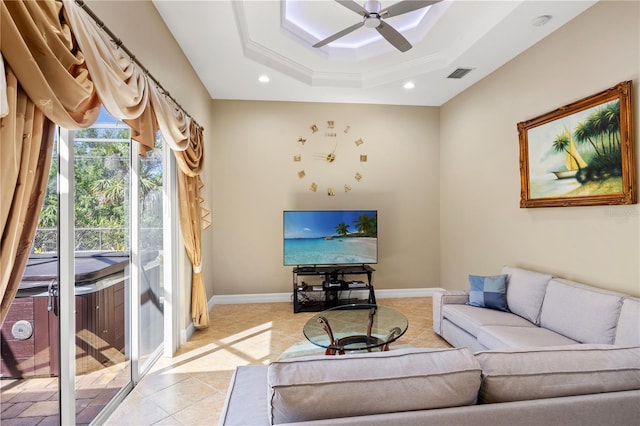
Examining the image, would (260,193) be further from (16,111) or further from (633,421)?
(633,421)

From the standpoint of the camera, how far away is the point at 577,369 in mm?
1097

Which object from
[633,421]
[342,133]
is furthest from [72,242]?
[342,133]

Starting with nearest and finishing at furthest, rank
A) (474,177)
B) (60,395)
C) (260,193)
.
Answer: (60,395)
(474,177)
(260,193)

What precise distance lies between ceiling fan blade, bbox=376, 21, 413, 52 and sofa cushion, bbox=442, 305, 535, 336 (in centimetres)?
245

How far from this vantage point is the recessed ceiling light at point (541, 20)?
8.68 feet

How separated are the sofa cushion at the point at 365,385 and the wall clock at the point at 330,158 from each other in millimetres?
3782

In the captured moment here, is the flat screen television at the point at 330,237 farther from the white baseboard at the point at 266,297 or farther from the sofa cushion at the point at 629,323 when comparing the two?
the sofa cushion at the point at 629,323

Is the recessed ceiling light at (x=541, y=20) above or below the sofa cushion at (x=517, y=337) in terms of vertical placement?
above

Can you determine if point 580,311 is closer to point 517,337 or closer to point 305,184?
point 517,337

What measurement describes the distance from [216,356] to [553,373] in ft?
8.82

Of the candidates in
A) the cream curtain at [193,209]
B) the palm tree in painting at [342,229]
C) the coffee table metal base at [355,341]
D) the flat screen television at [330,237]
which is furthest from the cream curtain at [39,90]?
the palm tree in painting at [342,229]

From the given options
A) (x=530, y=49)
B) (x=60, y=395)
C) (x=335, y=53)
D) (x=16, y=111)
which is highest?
(x=335, y=53)

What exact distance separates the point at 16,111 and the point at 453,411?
1.70 meters

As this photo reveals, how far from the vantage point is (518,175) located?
3312 millimetres
